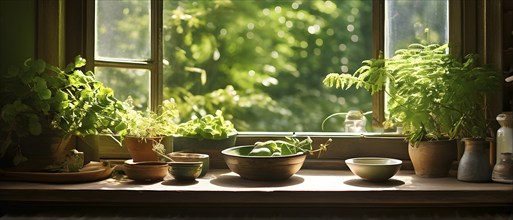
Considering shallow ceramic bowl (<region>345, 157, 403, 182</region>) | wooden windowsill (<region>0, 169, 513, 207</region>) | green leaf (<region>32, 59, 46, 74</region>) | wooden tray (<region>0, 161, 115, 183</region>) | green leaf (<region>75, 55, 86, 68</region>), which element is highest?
green leaf (<region>75, 55, 86, 68</region>)

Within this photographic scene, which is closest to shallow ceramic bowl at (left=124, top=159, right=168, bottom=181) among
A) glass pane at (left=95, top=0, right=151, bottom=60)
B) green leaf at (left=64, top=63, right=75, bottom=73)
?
green leaf at (left=64, top=63, right=75, bottom=73)

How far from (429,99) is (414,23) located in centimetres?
42

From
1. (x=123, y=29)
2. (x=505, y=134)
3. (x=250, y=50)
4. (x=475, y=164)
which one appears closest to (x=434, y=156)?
(x=475, y=164)

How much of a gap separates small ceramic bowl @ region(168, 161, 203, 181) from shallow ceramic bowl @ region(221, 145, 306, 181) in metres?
0.12

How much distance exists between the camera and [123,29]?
225 centimetres

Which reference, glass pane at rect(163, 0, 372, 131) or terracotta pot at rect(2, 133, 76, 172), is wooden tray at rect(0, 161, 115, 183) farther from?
glass pane at rect(163, 0, 372, 131)

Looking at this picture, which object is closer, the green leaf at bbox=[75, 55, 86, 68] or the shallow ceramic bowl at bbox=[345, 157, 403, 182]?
the shallow ceramic bowl at bbox=[345, 157, 403, 182]

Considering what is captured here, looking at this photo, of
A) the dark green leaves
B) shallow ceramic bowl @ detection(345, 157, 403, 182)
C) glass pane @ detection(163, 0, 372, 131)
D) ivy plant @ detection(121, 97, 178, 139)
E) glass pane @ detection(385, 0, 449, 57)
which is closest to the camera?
shallow ceramic bowl @ detection(345, 157, 403, 182)

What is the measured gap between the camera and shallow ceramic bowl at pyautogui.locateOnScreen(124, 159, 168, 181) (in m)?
Result: 1.90

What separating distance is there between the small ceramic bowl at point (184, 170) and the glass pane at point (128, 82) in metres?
0.44

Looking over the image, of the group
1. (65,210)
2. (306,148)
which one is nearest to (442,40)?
(306,148)

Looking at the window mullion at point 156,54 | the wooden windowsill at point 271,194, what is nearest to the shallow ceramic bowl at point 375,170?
the wooden windowsill at point 271,194

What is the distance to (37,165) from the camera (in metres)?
2.02

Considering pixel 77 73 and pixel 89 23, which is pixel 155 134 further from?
pixel 89 23
